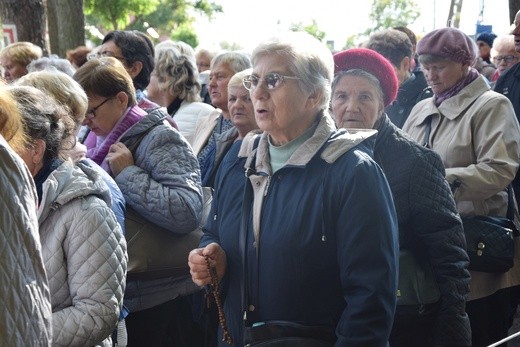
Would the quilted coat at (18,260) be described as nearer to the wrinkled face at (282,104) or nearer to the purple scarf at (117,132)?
the wrinkled face at (282,104)

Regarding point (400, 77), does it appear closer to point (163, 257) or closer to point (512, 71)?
point (512, 71)

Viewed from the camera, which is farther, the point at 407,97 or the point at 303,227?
the point at 407,97

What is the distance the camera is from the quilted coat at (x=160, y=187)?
445 cm

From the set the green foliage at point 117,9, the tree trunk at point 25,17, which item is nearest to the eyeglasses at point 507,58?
the tree trunk at point 25,17

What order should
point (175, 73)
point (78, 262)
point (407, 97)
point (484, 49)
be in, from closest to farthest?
point (78, 262) → point (407, 97) → point (175, 73) → point (484, 49)

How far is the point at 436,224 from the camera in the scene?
12.6 feet

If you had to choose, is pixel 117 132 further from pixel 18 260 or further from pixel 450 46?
pixel 18 260

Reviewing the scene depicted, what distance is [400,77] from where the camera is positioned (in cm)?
608

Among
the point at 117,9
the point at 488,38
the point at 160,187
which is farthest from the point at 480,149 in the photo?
the point at 117,9

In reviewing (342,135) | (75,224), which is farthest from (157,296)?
(342,135)

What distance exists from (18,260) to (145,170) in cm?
254

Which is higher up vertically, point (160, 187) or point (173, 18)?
point (160, 187)

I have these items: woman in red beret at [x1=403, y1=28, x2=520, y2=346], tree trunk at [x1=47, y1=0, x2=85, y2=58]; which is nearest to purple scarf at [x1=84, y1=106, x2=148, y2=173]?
woman in red beret at [x1=403, y1=28, x2=520, y2=346]

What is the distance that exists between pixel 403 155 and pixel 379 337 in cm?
108
